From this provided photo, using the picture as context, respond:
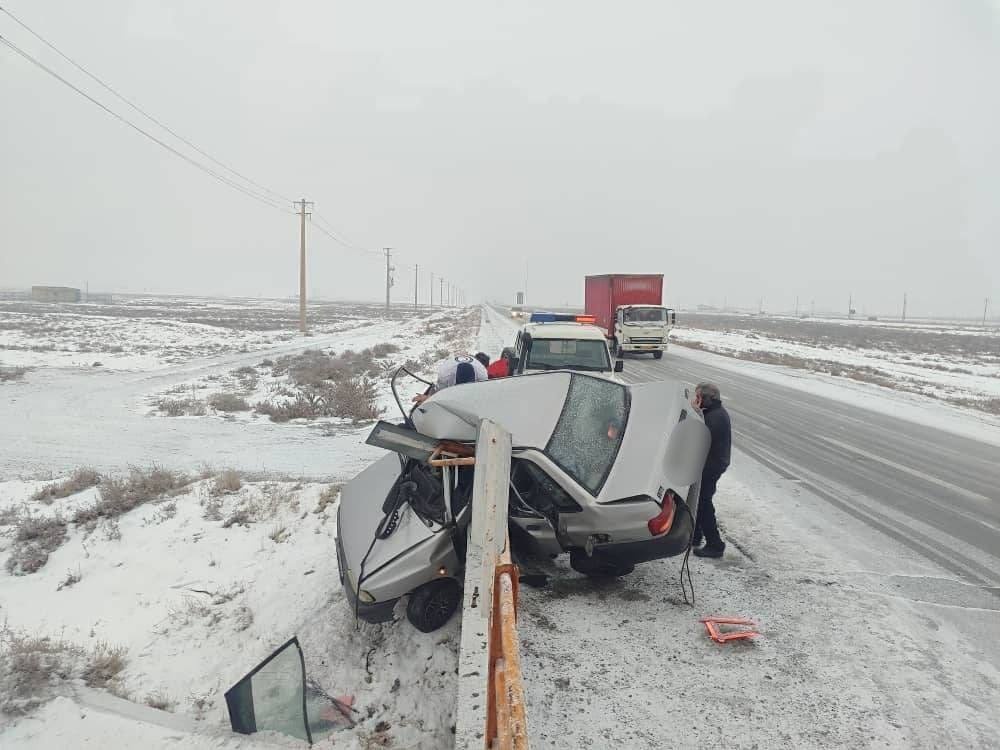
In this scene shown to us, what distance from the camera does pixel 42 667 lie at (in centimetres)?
402

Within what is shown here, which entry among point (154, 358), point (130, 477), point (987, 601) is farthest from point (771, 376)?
point (154, 358)

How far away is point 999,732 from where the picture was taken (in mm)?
3139

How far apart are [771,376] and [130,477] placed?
19.2 meters

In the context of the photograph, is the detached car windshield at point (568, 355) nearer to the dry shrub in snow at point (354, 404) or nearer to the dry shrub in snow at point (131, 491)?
the dry shrub in snow at point (354, 404)

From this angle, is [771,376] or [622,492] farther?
[771,376]

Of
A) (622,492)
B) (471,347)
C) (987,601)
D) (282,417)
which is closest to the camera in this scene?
(622,492)

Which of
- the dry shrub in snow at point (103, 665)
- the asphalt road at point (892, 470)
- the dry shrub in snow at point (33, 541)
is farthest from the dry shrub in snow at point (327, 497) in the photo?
the asphalt road at point (892, 470)

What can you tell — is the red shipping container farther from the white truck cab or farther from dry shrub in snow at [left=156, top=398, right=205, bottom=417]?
dry shrub in snow at [left=156, top=398, right=205, bottom=417]

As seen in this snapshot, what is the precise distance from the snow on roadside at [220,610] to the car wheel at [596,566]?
107cm

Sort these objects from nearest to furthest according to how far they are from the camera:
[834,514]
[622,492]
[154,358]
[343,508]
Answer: [622,492], [343,508], [834,514], [154,358]

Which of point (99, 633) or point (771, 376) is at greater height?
point (771, 376)

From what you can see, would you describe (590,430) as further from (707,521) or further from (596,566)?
(707,521)

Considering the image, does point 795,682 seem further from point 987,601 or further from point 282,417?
point 282,417

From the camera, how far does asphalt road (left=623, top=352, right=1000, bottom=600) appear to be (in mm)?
5818
